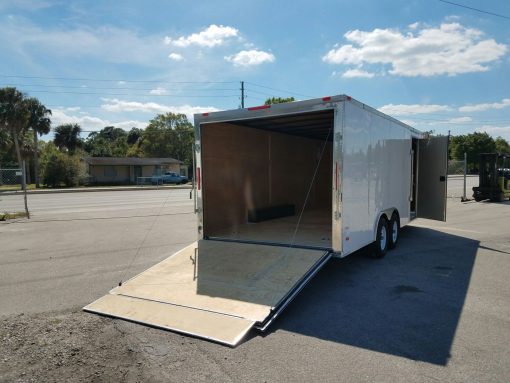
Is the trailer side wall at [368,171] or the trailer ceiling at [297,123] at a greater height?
the trailer ceiling at [297,123]

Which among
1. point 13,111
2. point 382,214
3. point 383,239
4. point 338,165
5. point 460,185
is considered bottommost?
point 460,185

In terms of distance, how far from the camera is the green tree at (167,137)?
63.7 meters

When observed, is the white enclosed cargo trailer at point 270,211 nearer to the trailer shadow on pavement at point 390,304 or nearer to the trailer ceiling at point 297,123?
the trailer ceiling at point 297,123

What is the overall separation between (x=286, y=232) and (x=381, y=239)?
187 centimetres

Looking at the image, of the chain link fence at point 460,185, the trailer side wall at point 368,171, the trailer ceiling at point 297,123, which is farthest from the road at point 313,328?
the chain link fence at point 460,185

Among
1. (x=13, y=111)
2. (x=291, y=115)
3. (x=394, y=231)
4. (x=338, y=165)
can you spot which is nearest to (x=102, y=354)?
(x=338, y=165)

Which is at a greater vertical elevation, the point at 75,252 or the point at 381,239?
the point at 381,239

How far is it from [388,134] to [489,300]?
3518 mm

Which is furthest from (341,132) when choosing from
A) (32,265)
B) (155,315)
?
(32,265)

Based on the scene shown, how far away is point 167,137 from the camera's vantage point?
64.0m

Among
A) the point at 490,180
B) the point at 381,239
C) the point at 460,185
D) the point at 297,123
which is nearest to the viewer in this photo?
the point at 381,239

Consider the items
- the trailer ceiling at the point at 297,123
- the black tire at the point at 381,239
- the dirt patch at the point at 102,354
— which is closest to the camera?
the dirt patch at the point at 102,354

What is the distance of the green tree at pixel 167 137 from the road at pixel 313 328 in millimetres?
57087

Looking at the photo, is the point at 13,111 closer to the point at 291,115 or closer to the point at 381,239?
the point at 291,115
